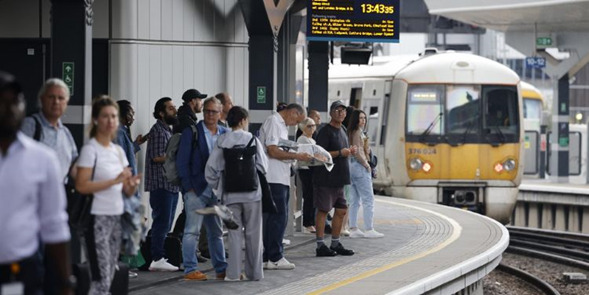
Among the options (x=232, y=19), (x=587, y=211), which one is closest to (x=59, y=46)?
(x=232, y=19)

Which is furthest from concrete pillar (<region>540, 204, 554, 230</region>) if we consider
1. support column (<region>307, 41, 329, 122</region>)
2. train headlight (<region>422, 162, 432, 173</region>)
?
support column (<region>307, 41, 329, 122</region>)

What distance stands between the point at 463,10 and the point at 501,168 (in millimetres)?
11273

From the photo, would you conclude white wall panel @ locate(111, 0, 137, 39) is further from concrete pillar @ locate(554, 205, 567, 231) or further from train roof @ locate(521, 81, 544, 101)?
train roof @ locate(521, 81, 544, 101)

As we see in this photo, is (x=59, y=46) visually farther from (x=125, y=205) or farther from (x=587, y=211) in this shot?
(x=587, y=211)

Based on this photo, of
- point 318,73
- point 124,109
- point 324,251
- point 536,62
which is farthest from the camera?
point 536,62

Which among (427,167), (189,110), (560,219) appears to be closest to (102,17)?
(189,110)

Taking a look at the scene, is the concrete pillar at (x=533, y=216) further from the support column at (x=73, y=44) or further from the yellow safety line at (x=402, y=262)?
the support column at (x=73, y=44)

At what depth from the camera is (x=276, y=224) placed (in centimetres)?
1284

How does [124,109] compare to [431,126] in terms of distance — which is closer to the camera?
[124,109]

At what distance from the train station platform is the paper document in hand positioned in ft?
3.20

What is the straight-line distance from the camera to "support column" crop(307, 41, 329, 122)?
742 inches

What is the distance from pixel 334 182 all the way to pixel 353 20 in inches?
149

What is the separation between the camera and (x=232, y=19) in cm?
1656

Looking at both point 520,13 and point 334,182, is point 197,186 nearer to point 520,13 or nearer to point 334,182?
point 334,182
